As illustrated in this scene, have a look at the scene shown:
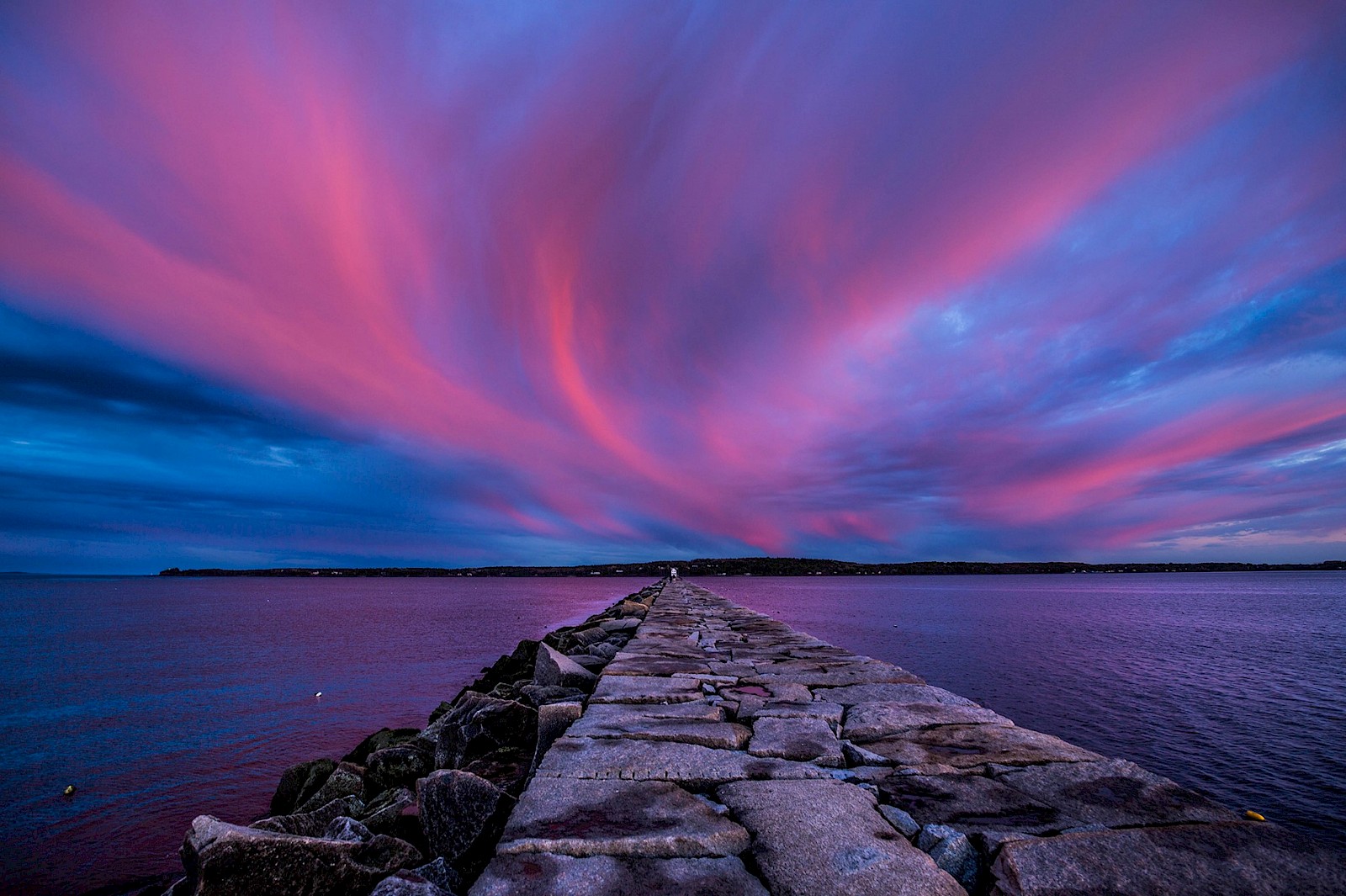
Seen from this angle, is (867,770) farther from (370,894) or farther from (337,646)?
(337,646)

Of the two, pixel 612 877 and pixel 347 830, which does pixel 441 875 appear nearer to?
pixel 612 877

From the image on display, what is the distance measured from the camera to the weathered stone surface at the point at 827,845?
1856mm

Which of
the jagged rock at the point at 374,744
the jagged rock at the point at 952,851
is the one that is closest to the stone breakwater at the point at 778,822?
the jagged rock at the point at 952,851

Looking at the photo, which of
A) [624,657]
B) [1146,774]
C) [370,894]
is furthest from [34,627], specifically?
[1146,774]

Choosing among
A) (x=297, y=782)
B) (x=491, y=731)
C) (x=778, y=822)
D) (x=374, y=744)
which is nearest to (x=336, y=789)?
(x=297, y=782)

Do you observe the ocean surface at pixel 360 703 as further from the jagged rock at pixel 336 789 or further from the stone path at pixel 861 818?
the stone path at pixel 861 818

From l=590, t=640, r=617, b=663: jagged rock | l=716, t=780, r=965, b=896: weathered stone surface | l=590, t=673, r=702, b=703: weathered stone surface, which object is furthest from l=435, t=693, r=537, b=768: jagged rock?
l=590, t=640, r=617, b=663: jagged rock

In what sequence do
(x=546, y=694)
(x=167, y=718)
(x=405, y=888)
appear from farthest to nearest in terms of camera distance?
(x=167, y=718), (x=546, y=694), (x=405, y=888)

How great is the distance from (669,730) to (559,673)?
2883mm

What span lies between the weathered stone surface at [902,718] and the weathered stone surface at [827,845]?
0.97 metres

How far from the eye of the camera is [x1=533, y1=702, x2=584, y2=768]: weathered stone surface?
3771mm

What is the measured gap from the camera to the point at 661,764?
2.97 meters

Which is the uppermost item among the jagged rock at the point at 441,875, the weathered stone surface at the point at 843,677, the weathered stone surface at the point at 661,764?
the weathered stone surface at the point at 843,677

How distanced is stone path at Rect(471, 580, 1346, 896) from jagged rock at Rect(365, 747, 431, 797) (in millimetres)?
2878
